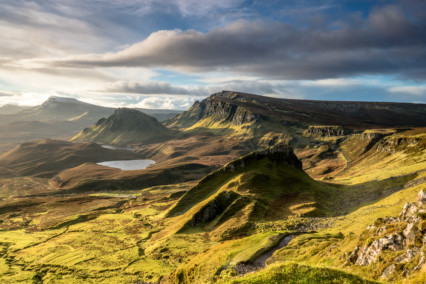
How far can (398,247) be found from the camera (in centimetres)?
2920

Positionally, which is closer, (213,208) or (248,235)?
(248,235)

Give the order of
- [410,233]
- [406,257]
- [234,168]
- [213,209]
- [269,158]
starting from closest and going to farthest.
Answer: [406,257]
[410,233]
[213,209]
[234,168]
[269,158]

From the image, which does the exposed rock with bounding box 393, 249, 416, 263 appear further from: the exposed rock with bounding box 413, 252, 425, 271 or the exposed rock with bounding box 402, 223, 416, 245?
the exposed rock with bounding box 402, 223, 416, 245

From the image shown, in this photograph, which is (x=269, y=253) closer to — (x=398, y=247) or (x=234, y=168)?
(x=398, y=247)

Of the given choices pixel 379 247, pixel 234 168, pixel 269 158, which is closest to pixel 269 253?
pixel 379 247

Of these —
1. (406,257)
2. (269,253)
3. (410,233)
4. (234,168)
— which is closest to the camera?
(406,257)

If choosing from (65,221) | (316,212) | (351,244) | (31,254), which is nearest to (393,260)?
(351,244)

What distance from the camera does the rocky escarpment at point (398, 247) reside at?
25609mm

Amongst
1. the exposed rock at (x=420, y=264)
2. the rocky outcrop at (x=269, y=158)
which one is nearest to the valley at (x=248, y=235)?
the exposed rock at (x=420, y=264)

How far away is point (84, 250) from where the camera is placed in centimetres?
8912

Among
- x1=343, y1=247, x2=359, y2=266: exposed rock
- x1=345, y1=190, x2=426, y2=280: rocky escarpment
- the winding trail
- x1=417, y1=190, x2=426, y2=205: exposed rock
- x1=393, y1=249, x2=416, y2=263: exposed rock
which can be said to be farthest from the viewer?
the winding trail

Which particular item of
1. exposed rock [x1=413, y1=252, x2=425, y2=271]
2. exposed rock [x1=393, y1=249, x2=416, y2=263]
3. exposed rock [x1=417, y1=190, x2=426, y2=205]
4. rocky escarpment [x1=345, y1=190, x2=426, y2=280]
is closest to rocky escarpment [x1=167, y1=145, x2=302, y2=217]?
rocky escarpment [x1=345, y1=190, x2=426, y2=280]

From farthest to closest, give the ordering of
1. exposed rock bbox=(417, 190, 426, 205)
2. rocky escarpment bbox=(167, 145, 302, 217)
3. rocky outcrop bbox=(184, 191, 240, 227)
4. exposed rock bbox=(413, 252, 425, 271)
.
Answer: rocky escarpment bbox=(167, 145, 302, 217) < rocky outcrop bbox=(184, 191, 240, 227) < exposed rock bbox=(417, 190, 426, 205) < exposed rock bbox=(413, 252, 425, 271)

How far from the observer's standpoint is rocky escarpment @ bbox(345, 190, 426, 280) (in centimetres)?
2561
